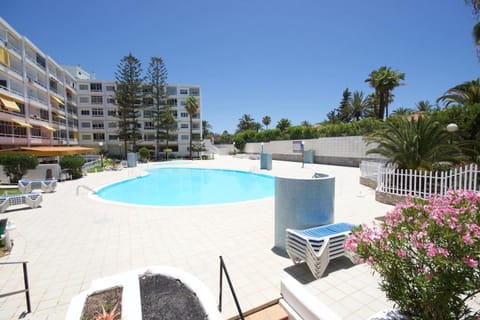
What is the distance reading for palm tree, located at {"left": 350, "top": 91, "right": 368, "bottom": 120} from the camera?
131ft

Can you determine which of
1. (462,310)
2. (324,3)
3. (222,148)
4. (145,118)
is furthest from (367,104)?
(462,310)

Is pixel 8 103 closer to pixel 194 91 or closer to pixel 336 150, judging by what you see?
pixel 194 91

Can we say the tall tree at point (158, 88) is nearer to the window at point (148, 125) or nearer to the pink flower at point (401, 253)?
the window at point (148, 125)

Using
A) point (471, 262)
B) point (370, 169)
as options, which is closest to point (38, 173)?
point (471, 262)

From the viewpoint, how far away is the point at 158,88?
38062 mm

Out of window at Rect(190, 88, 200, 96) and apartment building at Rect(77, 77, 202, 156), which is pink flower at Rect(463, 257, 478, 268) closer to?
apartment building at Rect(77, 77, 202, 156)

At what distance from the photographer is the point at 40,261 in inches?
169

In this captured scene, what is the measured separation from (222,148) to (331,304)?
46500 millimetres

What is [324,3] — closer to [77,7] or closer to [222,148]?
[77,7]

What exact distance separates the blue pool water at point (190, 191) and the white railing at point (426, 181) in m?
5.80

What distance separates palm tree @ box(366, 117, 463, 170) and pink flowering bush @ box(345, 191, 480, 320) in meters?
8.23

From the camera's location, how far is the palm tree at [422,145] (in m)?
8.48

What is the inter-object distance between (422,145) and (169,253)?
10.1m

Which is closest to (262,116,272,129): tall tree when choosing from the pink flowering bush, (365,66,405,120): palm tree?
(365,66,405,120): palm tree
